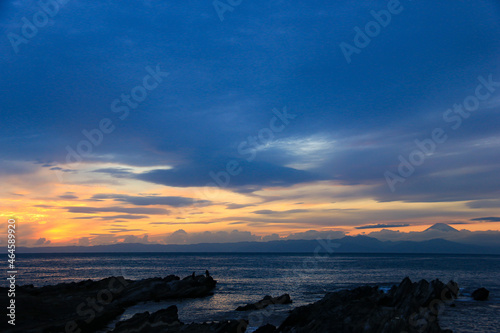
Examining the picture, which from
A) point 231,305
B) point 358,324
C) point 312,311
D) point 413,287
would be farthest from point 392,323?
point 231,305

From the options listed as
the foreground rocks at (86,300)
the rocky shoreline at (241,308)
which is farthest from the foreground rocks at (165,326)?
the foreground rocks at (86,300)

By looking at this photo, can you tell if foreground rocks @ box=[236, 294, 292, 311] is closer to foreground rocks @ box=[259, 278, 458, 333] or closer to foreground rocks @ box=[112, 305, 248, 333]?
foreground rocks @ box=[259, 278, 458, 333]

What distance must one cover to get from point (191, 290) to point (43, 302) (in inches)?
920

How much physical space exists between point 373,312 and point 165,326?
17.3 metres

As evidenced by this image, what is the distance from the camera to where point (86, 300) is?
4150 centimetres

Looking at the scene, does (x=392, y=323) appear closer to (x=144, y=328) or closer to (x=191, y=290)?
(x=144, y=328)

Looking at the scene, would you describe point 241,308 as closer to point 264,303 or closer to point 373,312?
Result: point 264,303

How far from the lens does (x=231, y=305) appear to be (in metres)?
47.1

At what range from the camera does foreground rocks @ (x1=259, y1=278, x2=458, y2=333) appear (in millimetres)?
23109

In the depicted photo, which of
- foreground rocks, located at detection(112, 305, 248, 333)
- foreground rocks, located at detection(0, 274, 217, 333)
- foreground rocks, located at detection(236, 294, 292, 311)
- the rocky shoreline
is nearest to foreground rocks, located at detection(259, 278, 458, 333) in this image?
the rocky shoreline

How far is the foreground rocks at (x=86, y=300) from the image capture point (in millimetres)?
29953

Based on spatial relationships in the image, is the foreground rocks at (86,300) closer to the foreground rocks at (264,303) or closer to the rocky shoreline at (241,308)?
the rocky shoreline at (241,308)

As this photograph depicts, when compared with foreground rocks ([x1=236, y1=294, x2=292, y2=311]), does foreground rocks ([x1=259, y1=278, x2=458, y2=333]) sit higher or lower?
higher

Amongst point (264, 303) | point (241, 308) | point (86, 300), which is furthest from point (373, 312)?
point (86, 300)
